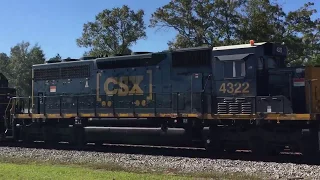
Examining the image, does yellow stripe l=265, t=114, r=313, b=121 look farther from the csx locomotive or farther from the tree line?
the tree line

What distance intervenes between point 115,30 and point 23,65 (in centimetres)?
3525

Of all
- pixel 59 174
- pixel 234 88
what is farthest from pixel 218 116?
pixel 59 174

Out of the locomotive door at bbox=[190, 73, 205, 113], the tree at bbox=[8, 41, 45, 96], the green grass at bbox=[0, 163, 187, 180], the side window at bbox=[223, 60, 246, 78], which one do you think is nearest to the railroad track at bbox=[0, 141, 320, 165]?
the locomotive door at bbox=[190, 73, 205, 113]

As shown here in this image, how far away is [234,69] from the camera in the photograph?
14.2m

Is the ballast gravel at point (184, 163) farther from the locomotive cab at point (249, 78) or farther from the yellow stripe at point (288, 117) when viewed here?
the locomotive cab at point (249, 78)

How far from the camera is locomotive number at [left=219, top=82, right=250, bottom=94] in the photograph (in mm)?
13898

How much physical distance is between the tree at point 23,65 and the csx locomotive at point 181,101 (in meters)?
48.0

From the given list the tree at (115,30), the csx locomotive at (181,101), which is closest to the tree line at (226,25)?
the tree at (115,30)

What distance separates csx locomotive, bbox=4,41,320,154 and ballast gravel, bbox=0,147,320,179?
4.66ft

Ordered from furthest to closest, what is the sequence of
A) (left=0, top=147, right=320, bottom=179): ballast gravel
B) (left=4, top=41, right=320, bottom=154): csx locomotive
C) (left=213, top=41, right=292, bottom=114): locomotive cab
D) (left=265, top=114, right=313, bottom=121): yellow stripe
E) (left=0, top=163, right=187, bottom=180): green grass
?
(left=213, top=41, right=292, bottom=114): locomotive cab → (left=4, top=41, right=320, bottom=154): csx locomotive → (left=265, top=114, right=313, bottom=121): yellow stripe → (left=0, top=147, right=320, bottom=179): ballast gravel → (left=0, top=163, right=187, bottom=180): green grass

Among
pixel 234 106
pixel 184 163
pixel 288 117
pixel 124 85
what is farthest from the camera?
pixel 124 85

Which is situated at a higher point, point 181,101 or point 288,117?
point 181,101

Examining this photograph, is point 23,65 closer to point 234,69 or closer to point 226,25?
point 226,25

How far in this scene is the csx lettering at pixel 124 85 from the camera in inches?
653
